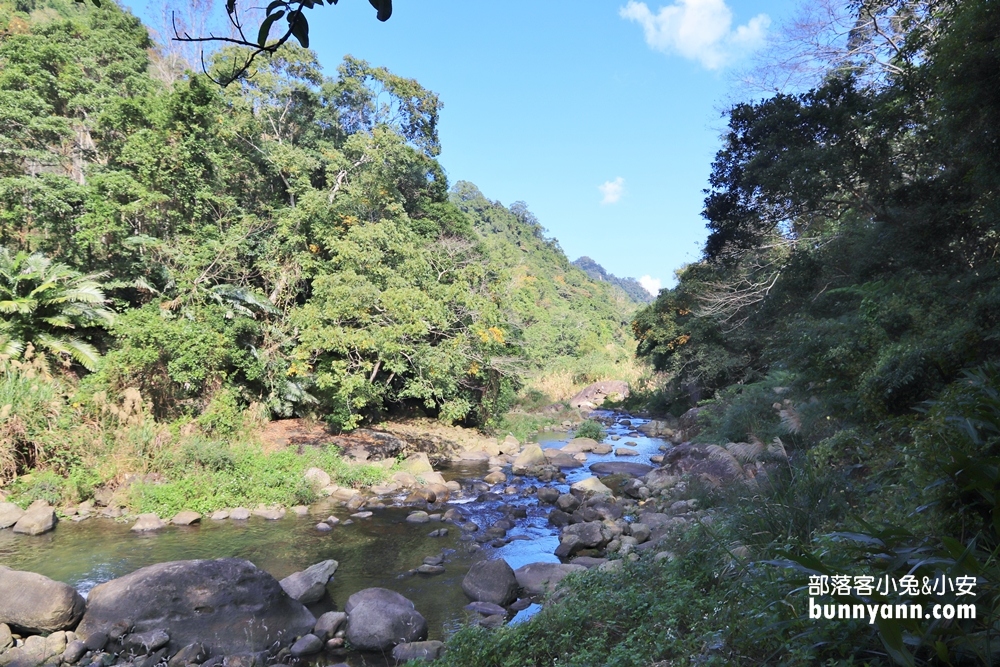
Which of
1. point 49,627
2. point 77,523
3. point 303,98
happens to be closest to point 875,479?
point 49,627

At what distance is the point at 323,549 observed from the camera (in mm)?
9195

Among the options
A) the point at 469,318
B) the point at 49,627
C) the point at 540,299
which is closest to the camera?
the point at 49,627

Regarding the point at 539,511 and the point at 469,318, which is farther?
the point at 469,318

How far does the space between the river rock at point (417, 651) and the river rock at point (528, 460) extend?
361 inches

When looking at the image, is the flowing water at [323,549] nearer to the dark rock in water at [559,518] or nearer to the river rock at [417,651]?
the dark rock in water at [559,518]

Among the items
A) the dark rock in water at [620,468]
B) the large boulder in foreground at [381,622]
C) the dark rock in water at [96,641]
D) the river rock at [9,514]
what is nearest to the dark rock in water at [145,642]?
the dark rock in water at [96,641]

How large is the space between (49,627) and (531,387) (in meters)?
23.0

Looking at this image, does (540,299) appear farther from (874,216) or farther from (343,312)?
(874,216)

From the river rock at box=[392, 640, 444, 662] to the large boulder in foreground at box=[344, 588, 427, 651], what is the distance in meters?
0.24

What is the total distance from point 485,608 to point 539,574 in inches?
38.9

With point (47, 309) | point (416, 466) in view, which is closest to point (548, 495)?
point (416, 466)

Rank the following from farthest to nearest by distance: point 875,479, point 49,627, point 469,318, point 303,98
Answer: point 303,98 < point 469,318 < point 49,627 < point 875,479

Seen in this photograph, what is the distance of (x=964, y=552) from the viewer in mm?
2219

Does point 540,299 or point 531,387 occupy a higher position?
point 540,299
